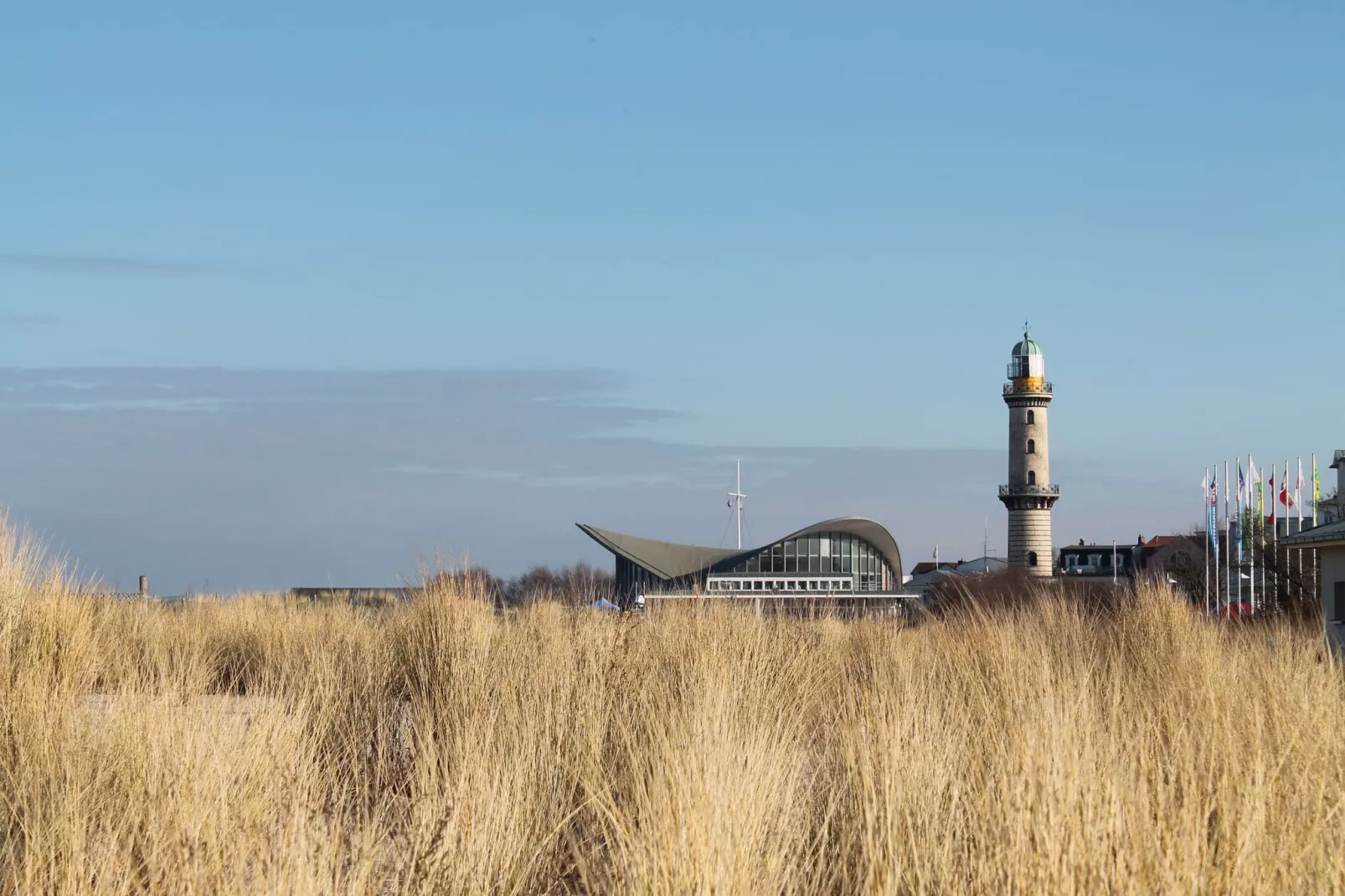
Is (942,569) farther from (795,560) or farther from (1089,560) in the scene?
(795,560)

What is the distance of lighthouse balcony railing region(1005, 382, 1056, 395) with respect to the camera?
76562 mm

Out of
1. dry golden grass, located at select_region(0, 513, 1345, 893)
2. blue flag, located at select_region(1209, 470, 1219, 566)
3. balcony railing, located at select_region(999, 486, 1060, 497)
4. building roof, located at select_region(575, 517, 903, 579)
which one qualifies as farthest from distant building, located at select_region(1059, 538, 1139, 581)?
dry golden grass, located at select_region(0, 513, 1345, 893)

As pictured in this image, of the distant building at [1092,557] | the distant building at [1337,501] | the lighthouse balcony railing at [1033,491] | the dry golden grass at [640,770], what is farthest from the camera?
the distant building at [1092,557]

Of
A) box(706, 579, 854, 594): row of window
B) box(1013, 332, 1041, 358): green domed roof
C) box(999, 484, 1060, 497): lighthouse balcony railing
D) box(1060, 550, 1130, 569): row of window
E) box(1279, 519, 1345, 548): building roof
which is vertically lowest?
box(706, 579, 854, 594): row of window

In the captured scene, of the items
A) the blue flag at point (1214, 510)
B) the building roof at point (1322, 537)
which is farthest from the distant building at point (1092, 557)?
the building roof at point (1322, 537)

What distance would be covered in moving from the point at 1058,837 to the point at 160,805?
10.0 ft

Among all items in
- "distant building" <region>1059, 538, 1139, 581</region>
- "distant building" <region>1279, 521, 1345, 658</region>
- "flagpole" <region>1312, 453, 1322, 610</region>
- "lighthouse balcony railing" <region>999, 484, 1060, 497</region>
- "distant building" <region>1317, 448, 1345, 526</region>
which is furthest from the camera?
"distant building" <region>1059, 538, 1139, 581</region>

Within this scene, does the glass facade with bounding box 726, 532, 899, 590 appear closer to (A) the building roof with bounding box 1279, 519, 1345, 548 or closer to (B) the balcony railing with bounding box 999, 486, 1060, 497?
(B) the balcony railing with bounding box 999, 486, 1060, 497

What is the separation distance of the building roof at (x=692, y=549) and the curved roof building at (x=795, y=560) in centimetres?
4

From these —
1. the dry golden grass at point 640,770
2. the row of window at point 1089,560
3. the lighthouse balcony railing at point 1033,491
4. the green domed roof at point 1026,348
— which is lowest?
the dry golden grass at point 640,770

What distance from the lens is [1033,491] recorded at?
7425 cm

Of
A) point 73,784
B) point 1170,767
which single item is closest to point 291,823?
point 73,784

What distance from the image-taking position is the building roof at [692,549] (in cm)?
5944

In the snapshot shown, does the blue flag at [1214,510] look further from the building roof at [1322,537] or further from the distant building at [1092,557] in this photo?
the distant building at [1092,557]
